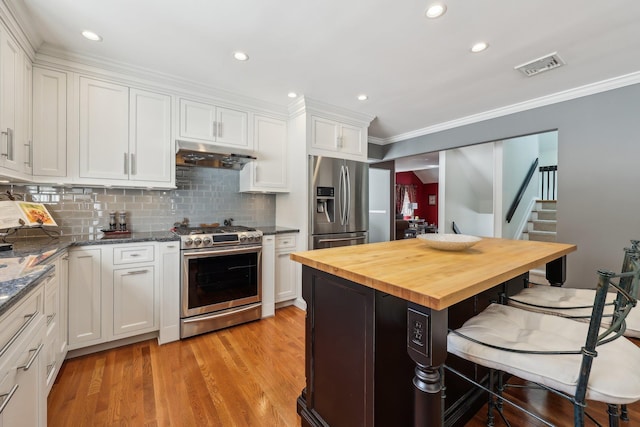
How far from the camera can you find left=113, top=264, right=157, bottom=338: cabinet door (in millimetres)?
2242

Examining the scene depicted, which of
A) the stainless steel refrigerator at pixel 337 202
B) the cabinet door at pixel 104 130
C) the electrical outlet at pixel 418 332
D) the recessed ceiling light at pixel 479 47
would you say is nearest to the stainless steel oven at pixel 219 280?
the stainless steel refrigerator at pixel 337 202

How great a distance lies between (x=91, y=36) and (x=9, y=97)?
0.70 m

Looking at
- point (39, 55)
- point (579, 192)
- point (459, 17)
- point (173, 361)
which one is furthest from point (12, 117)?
point (579, 192)

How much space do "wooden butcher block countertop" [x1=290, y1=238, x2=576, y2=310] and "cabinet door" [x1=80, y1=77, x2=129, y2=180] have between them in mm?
2114

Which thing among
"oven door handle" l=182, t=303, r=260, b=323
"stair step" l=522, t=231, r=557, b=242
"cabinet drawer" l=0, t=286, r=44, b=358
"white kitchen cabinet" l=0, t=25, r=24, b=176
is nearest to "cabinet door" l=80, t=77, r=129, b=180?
"white kitchen cabinet" l=0, t=25, r=24, b=176

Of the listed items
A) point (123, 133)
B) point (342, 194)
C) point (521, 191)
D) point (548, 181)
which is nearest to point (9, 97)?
point (123, 133)

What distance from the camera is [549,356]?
0.94 meters

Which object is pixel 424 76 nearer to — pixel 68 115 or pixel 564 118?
pixel 564 118

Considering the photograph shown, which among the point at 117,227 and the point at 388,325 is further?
the point at 117,227

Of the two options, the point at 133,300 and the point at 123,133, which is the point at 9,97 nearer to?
the point at 123,133

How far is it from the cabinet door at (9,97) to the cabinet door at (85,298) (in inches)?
29.4

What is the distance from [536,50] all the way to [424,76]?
2.74 feet

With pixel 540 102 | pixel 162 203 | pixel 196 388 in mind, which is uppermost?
pixel 540 102

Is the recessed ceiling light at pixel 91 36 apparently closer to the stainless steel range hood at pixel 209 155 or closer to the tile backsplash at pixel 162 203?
the stainless steel range hood at pixel 209 155
